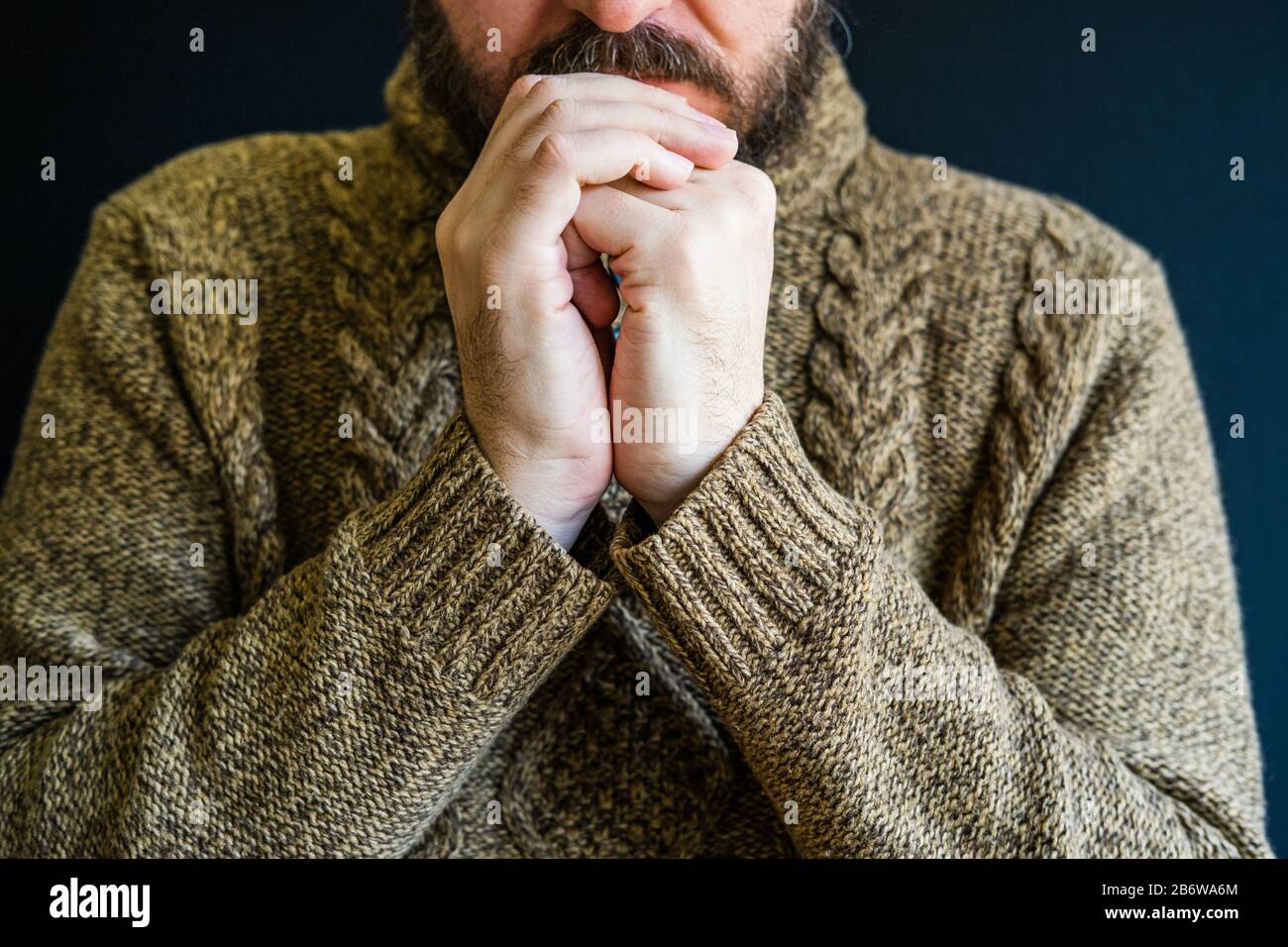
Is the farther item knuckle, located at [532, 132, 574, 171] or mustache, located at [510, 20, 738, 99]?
mustache, located at [510, 20, 738, 99]

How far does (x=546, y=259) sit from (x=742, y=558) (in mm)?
262

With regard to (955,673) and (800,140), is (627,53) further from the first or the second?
(955,673)

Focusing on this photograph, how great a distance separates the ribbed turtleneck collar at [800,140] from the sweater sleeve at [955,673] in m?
0.30

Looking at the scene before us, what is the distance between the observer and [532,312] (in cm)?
82

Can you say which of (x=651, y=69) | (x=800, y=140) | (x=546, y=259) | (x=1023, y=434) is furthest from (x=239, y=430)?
(x=1023, y=434)

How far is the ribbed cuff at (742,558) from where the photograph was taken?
0.82 meters

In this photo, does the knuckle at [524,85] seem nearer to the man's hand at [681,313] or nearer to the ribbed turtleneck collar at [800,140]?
the man's hand at [681,313]

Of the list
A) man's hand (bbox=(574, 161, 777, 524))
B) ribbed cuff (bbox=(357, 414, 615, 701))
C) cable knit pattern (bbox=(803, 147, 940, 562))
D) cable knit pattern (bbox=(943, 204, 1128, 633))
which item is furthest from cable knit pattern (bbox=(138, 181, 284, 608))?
cable knit pattern (bbox=(943, 204, 1128, 633))

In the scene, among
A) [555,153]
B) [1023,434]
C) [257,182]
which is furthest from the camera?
[257,182]

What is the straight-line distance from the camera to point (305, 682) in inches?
33.7

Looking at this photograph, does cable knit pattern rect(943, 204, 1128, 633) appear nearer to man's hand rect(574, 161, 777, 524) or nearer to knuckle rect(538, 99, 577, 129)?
man's hand rect(574, 161, 777, 524)

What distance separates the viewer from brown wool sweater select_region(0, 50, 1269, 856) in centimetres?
84
